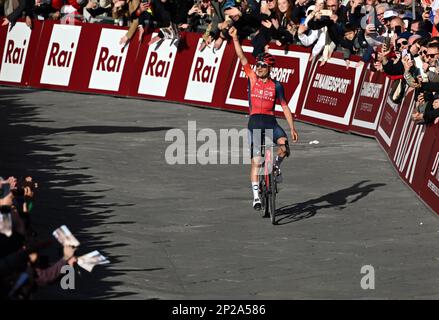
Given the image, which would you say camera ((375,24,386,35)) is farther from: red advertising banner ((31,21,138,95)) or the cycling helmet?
the cycling helmet

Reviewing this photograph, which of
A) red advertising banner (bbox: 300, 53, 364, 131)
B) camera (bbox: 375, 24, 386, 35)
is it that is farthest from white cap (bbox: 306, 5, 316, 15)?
camera (bbox: 375, 24, 386, 35)

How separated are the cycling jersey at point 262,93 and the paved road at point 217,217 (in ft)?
5.29

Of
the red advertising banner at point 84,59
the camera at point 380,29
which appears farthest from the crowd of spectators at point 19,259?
the red advertising banner at point 84,59

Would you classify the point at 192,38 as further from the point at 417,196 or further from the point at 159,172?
the point at 417,196

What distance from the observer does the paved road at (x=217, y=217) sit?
50.6ft

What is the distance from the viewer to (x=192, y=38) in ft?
107

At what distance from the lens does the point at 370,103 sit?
27109 mm

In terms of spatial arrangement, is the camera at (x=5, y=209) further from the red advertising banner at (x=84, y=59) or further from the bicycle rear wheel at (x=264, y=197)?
the red advertising banner at (x=84, y=59)

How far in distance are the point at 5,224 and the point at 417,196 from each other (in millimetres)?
10923

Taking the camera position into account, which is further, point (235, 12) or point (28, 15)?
point (28, 15)

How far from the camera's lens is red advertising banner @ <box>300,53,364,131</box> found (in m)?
28.0
